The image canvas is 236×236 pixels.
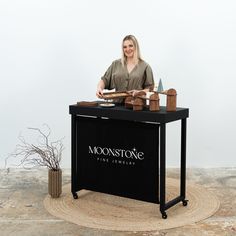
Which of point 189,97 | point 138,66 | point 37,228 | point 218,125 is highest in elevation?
point 138,66

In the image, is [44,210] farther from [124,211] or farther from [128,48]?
[128,48]

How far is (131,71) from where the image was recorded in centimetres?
426

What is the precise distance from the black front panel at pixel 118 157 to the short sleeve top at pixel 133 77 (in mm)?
423

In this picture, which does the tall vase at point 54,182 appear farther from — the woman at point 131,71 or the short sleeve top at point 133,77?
the short sleeve top at point 133,77

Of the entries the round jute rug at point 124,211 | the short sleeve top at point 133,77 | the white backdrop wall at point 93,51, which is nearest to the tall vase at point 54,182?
the round jute rug at point 124,211

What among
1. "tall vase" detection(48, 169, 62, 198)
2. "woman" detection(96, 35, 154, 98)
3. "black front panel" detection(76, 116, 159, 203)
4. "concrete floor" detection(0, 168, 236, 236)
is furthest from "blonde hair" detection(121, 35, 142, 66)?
"concrete floor" detection(0, 168, 236, 236)

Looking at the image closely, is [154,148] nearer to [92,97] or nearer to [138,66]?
[138,66]

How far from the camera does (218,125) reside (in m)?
5.72

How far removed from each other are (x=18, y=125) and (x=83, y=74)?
1.00m

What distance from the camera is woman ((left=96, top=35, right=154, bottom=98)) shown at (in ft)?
13.9

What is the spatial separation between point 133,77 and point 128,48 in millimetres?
263

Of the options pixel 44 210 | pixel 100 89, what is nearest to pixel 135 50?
pixel 100 89

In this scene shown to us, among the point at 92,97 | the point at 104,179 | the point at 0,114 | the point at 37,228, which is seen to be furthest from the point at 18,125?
the point at 37,228

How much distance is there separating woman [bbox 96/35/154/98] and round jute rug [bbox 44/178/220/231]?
999 millimetres
